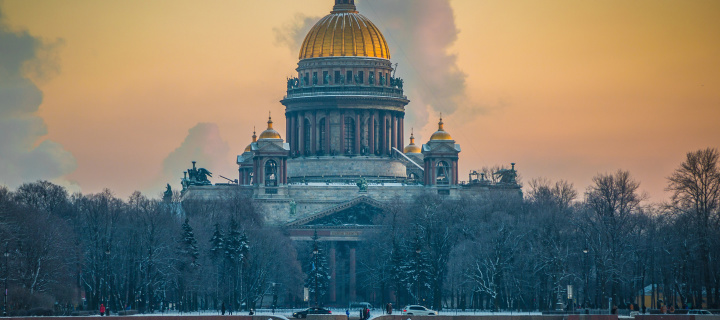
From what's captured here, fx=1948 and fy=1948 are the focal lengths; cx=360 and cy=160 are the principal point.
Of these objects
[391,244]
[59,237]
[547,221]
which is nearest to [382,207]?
[391,244]

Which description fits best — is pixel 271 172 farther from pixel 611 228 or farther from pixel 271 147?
pixel 611 228

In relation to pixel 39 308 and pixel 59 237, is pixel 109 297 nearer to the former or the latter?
pixel 59 237

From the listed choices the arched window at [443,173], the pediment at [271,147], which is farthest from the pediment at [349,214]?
the arched window at [443,173]

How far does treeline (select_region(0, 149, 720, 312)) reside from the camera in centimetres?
14750

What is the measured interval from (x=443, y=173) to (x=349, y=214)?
12231 millimetres

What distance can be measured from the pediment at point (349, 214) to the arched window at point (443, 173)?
9113mm

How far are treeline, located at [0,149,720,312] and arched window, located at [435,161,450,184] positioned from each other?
19345mm

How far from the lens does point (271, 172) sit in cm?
19638

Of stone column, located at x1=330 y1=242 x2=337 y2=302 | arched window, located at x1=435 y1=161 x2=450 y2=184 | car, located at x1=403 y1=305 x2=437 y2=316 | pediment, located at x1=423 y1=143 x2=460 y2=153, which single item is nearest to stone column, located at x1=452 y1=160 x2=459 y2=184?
arched window, located at x1=435 y1=161 x2=450 y2=184

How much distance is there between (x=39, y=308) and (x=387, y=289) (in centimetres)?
5480

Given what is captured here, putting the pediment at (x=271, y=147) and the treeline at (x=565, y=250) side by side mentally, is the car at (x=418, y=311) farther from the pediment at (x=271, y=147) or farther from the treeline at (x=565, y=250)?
the pediment at (x=271, y=147)

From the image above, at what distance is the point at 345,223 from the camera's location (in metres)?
190

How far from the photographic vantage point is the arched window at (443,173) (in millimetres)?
196125

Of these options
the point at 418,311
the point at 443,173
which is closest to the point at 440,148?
the point at 443,173
